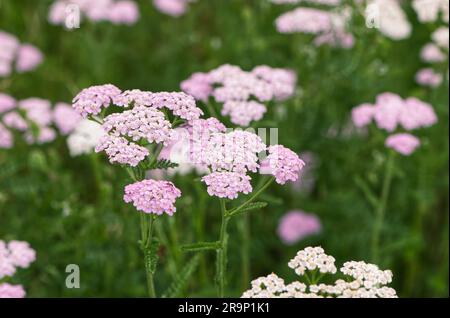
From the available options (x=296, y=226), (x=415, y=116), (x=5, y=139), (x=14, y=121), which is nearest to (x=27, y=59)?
(x=14, y=121)

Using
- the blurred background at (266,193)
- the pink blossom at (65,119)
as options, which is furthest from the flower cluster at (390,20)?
the pink blossom at (65,119)

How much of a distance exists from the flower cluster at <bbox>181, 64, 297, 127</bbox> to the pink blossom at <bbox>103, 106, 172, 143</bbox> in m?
0.60

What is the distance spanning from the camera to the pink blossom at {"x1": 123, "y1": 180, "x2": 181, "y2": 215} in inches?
87.3

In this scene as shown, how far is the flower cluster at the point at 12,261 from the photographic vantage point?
8.73 ft

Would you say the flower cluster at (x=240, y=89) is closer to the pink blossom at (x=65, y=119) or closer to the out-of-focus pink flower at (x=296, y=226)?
the pink blossom at (x=65, y=119)

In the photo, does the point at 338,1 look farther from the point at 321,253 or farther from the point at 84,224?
the point at 321,253

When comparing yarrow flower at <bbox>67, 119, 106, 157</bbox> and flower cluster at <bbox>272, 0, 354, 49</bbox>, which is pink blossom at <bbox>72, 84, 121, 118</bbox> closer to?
yarrow flower at <bbox>67, 119, 106, 157</bbox>

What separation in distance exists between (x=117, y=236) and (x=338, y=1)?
1935 millimetres

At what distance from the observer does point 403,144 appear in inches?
137

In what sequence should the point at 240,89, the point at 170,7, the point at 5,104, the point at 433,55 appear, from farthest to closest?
the point at 170,7 < the point at 433,55 < the point at 5,104 < the point at 240,89

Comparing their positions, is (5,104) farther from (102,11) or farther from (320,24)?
(320,24)

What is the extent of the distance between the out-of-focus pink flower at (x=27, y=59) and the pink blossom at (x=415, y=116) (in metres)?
2.54

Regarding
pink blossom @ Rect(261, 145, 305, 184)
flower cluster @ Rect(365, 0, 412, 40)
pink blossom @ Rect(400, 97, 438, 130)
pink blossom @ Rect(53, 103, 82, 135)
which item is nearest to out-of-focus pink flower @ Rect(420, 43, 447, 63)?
flower cluster @ Rect(365, 0, 412, 40)

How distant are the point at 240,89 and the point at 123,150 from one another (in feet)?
2.80
